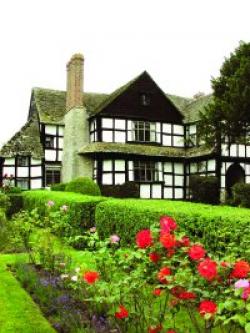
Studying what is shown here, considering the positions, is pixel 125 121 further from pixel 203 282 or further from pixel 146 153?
pixel 203 282

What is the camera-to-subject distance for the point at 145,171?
3136 centimetres

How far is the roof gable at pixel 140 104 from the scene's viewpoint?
31.3 metres

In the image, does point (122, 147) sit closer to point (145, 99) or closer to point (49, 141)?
point (145, 99)

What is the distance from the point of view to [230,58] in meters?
26.8

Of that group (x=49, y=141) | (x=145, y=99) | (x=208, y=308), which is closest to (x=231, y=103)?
(x=145, y=99)

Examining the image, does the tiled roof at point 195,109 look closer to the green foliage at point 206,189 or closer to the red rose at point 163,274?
the green foliage at point 206,189

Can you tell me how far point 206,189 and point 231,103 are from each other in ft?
20.2

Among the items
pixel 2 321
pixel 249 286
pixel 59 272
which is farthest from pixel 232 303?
pixel 59 272

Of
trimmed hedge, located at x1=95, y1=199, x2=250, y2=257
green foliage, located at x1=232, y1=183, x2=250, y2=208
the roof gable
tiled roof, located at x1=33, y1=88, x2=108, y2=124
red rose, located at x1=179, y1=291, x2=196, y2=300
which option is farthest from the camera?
tiled roof, located at x1=33, y1=88, x2=108, y2=124

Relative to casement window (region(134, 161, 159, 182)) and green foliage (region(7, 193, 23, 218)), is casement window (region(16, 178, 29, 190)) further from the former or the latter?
green foliage (region(7, 193, 23, 218))

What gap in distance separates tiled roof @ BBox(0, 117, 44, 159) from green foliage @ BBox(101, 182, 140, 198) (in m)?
6.49

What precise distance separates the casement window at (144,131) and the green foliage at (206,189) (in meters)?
5.30

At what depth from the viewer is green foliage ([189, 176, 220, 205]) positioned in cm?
2831

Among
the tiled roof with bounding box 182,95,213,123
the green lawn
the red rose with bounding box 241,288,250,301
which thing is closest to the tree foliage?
the tiled roof with bounding box 182,95,213,123
